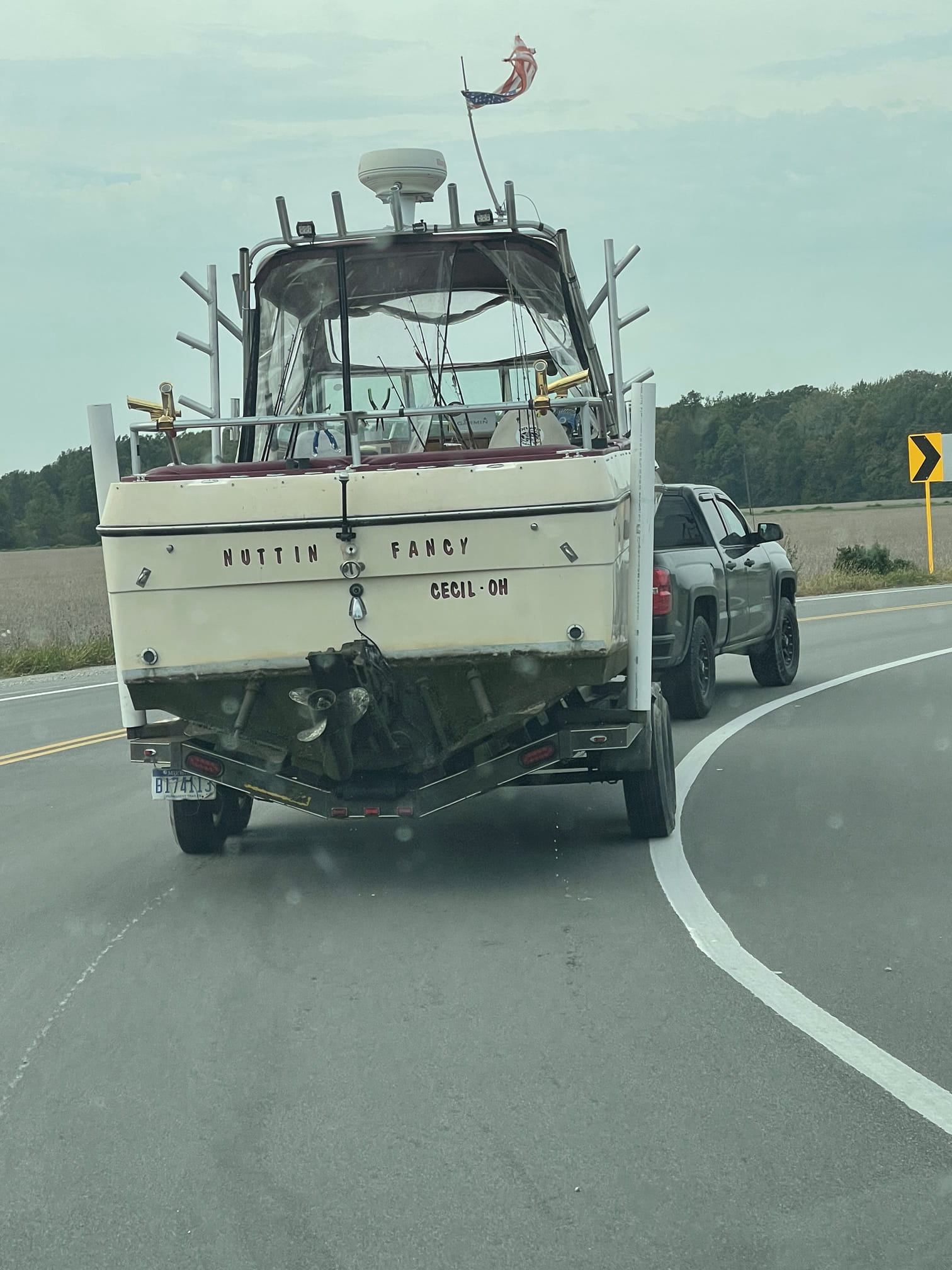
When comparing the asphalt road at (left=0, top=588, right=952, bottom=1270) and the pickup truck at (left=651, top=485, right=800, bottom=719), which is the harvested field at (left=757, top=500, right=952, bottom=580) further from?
the asphalt road at (left=0, top=588, right=952, bottom=1270)

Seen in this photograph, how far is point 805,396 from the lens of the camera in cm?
13012

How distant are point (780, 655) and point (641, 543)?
8.62m

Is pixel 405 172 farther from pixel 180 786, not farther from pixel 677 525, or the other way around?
pixel 677 525

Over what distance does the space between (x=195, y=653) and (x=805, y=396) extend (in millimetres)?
127579

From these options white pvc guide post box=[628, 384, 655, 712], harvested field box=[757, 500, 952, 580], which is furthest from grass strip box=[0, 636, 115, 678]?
white pvc guide post box=[628, 384, 655, 712]

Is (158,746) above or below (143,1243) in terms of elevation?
above

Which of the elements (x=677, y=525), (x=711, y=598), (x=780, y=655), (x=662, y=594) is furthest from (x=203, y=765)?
(x=780, y=655)

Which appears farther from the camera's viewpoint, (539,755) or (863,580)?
(863,580)

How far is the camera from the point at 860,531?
65312 millimetres

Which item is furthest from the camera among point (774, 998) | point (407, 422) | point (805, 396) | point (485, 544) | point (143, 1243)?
point (805, 396)

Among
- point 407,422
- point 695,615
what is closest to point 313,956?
point 407,422

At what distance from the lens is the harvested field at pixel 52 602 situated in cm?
2547

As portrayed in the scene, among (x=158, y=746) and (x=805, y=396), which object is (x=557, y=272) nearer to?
(x=158, y=746)

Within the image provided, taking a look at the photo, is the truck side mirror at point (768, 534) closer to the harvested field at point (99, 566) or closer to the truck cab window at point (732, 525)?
the truck cab window at point (732, 525)
